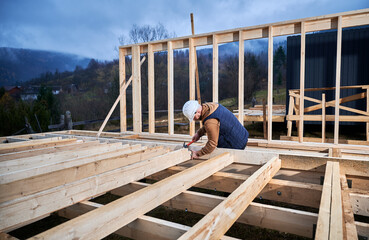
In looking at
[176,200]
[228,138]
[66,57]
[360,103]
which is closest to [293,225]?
[176,200]

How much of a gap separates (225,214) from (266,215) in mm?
660

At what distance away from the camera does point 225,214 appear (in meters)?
1.58

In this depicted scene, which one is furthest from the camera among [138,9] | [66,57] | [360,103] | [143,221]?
[66,57]

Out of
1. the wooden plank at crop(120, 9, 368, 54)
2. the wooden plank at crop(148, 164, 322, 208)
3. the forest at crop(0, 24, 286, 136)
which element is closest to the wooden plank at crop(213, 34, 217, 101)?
the wooden plank at crop(120, 9, 368, 54)

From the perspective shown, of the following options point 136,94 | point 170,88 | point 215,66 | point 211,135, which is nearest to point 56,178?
point 211,135

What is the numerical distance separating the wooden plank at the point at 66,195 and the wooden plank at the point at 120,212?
0.43 m

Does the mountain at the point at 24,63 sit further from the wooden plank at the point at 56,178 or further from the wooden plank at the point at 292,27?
the wooden plank at the point at 56,178

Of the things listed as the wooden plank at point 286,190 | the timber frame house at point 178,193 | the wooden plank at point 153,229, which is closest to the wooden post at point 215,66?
the timber frame house at point 178,193

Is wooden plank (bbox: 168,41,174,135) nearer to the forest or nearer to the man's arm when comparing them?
the man's arm

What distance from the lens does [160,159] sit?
9.45 ft

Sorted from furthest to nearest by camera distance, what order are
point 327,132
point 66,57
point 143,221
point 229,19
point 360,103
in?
1. point 229,19
2. point 66,57
3. point 327,132
4. point 360,103
5. point 143,221

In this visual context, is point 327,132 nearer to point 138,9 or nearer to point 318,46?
point 318,46

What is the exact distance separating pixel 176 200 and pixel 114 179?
0.62m

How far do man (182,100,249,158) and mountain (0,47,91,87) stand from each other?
33016 millimetres
